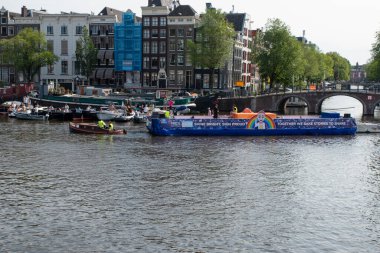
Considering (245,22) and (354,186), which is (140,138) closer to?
(354,186)

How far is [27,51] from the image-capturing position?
10788 cm

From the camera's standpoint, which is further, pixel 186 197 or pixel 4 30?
pixel 4 30

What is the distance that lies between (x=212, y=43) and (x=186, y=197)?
69.2 metres

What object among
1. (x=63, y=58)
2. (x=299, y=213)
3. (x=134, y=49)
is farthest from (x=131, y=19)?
(x=299, y=213)

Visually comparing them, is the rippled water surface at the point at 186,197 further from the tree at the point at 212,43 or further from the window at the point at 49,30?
the window at the point at 49,30

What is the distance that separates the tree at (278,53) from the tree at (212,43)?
8.69 metres

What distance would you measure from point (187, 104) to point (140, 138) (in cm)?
2864

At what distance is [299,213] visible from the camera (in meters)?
30.3

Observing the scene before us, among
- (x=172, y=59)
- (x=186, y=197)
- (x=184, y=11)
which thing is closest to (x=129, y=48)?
(x=172, y=59)

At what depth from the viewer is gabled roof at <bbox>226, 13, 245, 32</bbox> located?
121 metres

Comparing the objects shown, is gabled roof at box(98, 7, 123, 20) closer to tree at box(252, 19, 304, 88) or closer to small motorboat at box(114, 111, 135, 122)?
tree at box(252, 19, 304, 88)

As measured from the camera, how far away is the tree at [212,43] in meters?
99.0

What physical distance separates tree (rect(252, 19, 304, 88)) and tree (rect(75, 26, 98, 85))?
3290 cm

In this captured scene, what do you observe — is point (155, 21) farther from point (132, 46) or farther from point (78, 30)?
point (78, 30)
